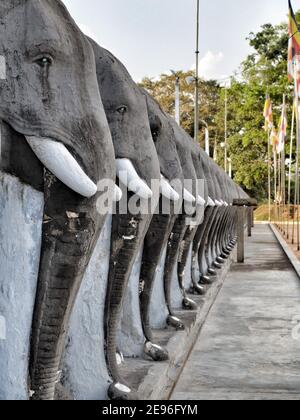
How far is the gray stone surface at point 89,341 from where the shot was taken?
4188 mm

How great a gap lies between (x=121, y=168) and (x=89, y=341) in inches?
38.0

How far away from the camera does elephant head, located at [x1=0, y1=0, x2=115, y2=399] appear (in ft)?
9.79

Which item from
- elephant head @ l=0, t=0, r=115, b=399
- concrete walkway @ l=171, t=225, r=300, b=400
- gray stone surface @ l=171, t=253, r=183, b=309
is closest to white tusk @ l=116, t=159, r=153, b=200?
elephant head @ l=0, t=0, r=115, b=399

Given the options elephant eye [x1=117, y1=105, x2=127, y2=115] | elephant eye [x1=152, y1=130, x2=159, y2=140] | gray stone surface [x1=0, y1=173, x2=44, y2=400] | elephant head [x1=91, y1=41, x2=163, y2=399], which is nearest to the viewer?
gray stone surface [x1=0, y1=173, x2=44, y2=400]

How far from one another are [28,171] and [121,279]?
1579mm

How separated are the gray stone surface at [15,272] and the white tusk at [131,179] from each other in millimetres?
1232

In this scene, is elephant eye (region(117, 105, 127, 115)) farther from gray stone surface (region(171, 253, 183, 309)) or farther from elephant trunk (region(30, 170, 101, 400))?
gray stone surface (region(171, 253, 183, 309))

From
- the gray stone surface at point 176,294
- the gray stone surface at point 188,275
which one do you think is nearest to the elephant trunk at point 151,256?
the gray stone surface at point 176,294

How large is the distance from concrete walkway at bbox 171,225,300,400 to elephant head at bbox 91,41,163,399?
1.29 m

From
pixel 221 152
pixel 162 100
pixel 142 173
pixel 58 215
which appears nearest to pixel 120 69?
pixel 142 173

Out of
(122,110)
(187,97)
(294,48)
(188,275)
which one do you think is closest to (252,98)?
(187,97)

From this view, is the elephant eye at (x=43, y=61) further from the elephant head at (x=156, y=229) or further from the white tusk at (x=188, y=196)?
the white tusk at (x=188, y=196)

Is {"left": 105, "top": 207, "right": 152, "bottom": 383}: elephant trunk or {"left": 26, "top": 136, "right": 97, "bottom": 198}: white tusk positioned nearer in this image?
{"left": 26, "top": 136, "right": 97, "bottom": 198}: white tusk
